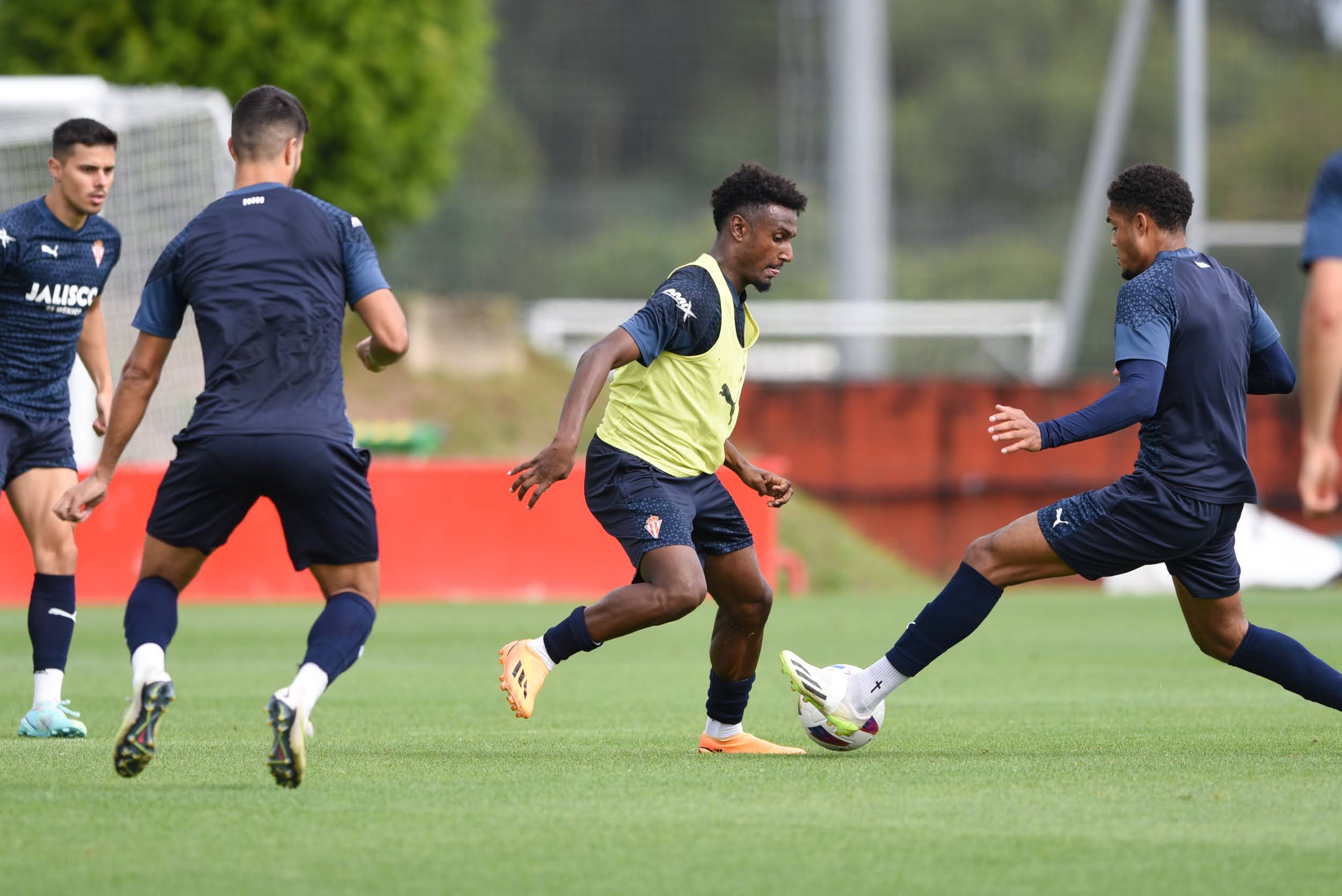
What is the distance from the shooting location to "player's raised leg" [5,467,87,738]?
288 inches

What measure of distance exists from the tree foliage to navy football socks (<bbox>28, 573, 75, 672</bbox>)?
1379cm

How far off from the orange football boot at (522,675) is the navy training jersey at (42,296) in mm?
2438

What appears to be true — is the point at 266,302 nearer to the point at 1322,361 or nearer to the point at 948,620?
the point at 948,620

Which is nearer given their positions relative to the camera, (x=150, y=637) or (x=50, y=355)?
(x=150, y=637)

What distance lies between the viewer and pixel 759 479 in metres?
7.04

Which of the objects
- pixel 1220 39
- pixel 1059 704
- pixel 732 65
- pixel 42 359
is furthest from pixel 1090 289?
pixel 42 359

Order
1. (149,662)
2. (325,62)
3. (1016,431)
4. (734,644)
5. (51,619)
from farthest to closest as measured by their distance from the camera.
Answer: (325,62) → (51,619) → (734,644) → (1016,431) → (149,662)

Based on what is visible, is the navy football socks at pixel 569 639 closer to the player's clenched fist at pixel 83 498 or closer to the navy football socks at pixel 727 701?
the navy football socks at pixel 727 701

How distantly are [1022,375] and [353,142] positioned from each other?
34.0ft

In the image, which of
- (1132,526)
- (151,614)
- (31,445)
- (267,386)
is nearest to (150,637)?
(151,614)

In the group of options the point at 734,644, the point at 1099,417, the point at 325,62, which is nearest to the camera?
the point at 1099,417

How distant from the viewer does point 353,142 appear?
21531mm

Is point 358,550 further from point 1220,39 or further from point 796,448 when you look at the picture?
point 1220,39

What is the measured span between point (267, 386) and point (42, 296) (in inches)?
95.3
